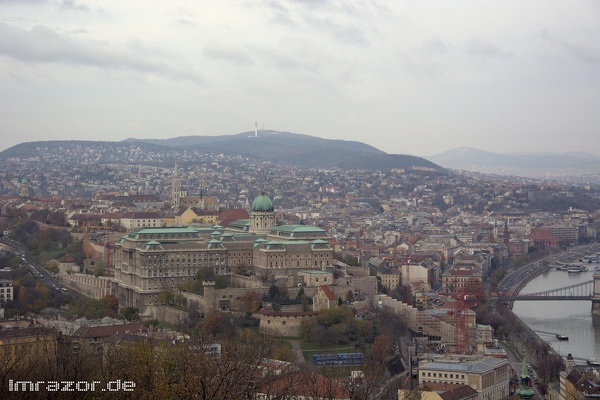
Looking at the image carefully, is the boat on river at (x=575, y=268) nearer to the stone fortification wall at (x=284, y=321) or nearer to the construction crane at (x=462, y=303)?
the construction crane at (x=462, y=303)

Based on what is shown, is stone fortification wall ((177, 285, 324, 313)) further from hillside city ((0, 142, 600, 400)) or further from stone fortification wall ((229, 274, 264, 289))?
stone fortification wall ((229, 274, 264, 289))

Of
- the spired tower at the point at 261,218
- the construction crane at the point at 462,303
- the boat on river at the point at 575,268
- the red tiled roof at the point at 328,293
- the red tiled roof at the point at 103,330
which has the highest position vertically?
the spired tower at the point at 261,218

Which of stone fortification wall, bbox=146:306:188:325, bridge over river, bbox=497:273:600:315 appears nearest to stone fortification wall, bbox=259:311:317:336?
stone fortification wall, bbox=146:306:188:325

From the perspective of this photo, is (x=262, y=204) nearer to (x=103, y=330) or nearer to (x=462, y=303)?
(x=462, y=303)

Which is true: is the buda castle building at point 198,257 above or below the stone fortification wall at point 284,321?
above

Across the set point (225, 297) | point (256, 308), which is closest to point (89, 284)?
point (225, 297)

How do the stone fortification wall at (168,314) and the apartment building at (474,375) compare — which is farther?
the stone fortification wall at (168,314)

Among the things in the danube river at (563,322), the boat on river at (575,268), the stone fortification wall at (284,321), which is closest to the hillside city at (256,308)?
the stone fortification wall at (284,321)

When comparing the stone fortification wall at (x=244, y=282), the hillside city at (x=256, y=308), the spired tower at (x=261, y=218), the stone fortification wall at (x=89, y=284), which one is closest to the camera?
the hillside city at (x=256, y=308)

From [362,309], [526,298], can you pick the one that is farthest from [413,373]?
[526,298]
